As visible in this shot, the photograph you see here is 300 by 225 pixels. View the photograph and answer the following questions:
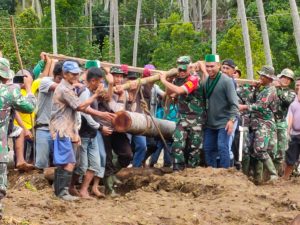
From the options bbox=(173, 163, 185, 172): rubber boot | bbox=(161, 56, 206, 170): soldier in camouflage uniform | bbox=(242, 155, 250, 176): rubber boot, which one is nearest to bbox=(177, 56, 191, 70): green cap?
bbox=(161, 56, 206, 170): soldier in camouflage uniform

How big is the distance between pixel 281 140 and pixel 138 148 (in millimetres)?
2270

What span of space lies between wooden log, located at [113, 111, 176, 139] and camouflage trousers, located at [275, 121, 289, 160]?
1680mm

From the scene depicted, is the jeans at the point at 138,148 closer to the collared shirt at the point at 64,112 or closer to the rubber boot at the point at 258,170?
the rubber boot at the point at 258,170

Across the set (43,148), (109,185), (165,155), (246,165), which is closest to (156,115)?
(165,155)

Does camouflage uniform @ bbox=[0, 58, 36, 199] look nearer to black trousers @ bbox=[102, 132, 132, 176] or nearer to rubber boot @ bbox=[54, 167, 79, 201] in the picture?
rubber boot @ bbox=[54, 167, 79, 201]

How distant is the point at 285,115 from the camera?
13.4 metres

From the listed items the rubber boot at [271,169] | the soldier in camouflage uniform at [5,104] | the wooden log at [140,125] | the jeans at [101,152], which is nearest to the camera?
the soldier in camouflage uniform at [5,104]

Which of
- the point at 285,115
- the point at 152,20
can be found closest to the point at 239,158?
the point at 285,115

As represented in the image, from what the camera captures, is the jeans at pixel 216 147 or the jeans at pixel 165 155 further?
the jeans at pixel 165 155

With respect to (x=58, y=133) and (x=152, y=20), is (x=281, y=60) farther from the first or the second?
(x=58, y=133)

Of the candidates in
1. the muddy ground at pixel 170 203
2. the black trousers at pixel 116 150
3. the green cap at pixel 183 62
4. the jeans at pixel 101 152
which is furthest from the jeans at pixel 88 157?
the green cap at pixel 183 62

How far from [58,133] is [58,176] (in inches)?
20.0

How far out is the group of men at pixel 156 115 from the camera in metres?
10.0

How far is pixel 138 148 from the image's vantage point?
1302 cm
